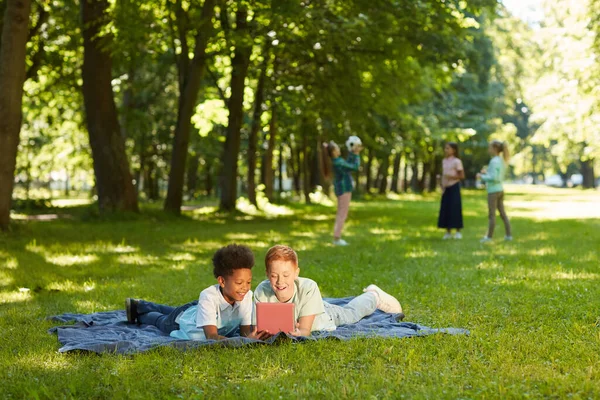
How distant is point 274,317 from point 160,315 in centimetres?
158

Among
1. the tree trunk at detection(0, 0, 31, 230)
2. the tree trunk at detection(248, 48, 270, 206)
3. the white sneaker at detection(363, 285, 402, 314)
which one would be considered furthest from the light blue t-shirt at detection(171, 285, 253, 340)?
the tree trunk at detection(248, 48, 270, 206)

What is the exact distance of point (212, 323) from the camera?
723 centimetres

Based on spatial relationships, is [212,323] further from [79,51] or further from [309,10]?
[79,51]

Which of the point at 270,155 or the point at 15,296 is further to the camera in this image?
the point at 270,155

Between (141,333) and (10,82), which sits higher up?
(10,82)

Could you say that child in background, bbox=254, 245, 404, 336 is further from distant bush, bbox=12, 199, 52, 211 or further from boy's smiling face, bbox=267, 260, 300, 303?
distant bush, bbox=12, 199, 52, 211

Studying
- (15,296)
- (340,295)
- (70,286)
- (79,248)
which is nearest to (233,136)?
(79,248)

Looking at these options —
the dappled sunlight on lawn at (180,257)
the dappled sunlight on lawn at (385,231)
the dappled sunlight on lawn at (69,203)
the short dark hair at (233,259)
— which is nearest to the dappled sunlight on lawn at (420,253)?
the dappled sunlight on lawn at (180,257)

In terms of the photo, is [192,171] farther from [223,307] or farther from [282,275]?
[282,275]

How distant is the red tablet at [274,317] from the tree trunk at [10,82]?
36.3 ft

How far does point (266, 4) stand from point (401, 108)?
16.6 meters

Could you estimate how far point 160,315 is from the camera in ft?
27.3

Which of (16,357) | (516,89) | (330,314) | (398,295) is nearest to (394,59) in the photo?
(398,295)

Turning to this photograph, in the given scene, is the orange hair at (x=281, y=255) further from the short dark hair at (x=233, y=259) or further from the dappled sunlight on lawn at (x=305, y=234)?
the dappled sunlight on lawn at (x=305, y=234)
